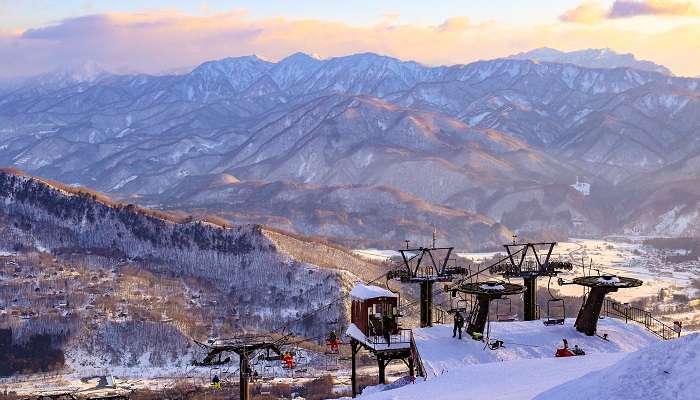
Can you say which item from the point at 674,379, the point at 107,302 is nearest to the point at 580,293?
the point at 107,302

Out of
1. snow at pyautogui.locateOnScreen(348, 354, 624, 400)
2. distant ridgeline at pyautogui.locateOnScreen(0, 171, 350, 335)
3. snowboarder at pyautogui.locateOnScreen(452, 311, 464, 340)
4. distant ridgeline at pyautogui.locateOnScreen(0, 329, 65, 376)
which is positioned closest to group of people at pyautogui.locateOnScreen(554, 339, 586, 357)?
snow at pyautogui.locateOnScreen(348, 354, 624, 400)

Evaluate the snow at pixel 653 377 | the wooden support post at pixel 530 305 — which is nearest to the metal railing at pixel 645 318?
the wooden support post at pixel 530 305

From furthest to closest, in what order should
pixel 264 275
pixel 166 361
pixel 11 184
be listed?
1. pixel 11 184
2. pixel 264 275
3. pixel 166 361

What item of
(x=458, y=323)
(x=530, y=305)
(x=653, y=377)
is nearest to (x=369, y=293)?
(x=458, y=323)

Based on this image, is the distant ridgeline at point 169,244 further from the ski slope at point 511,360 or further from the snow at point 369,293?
the ski slope at point 511,360

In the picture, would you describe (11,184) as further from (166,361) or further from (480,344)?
(480,344)

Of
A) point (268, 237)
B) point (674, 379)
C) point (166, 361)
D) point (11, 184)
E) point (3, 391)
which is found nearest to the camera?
point (674, 379)
